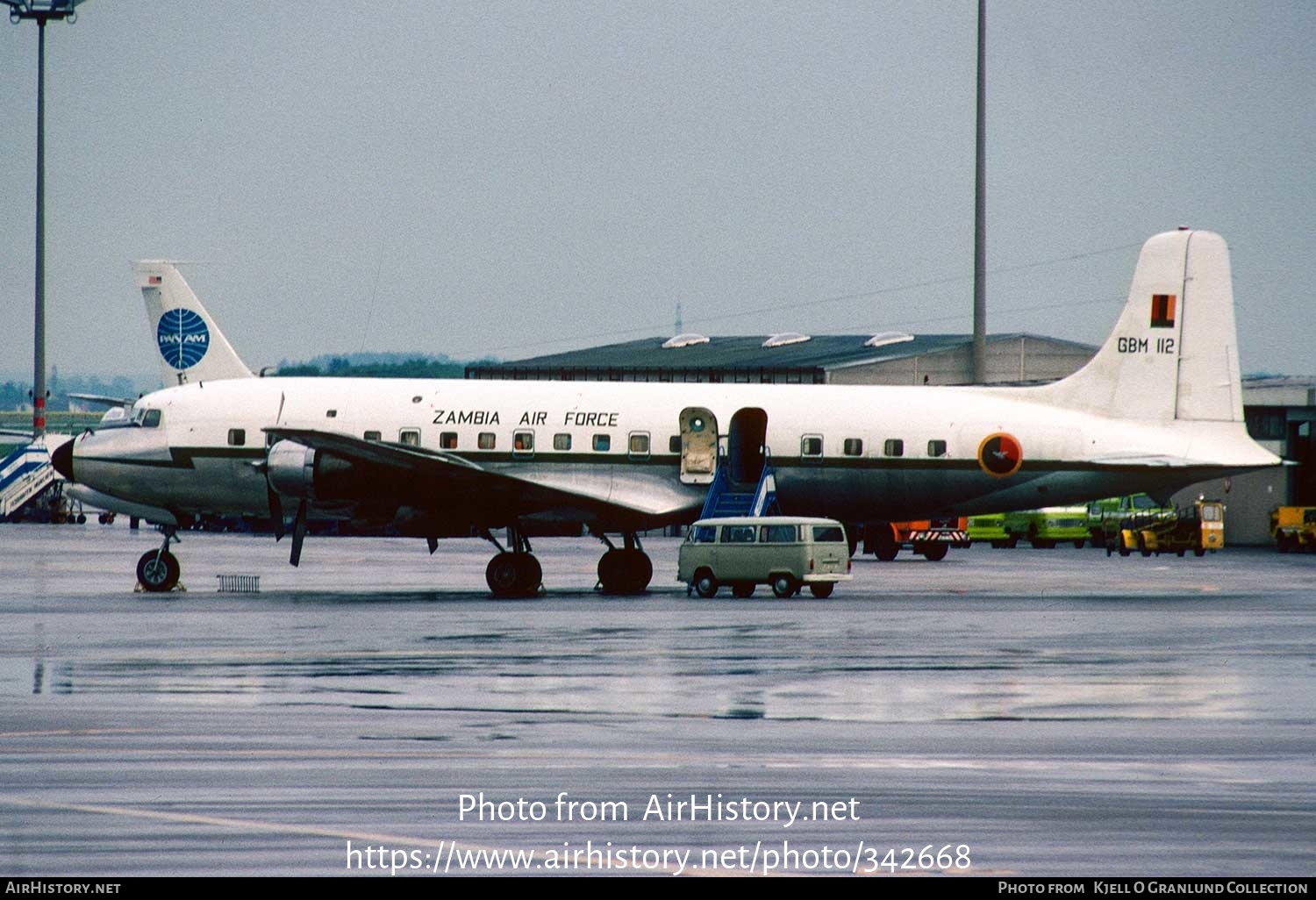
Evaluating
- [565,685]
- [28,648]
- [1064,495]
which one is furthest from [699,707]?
[1064,495]

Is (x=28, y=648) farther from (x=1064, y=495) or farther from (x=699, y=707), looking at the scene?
(x=1064, y=495)

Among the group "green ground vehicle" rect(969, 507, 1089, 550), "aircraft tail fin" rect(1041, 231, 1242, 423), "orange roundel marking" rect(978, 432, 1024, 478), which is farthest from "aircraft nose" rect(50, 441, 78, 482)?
"green ground vehicle" rect(969, 507, 1089, 550)

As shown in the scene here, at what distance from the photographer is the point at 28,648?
26688 millimetres

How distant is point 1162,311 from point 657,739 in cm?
2936

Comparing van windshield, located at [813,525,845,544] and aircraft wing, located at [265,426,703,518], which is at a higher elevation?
aircraft wing, located at [265,426,703,518]

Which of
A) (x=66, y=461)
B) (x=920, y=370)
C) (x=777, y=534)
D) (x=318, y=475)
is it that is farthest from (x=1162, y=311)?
(x=920, y=370)

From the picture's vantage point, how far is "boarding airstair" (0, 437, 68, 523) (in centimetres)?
9750

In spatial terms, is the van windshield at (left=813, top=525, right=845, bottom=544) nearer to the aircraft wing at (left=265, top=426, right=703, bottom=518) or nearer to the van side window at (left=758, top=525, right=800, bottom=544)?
the van side window at (left=758, top=525, right=800, bottom=544)

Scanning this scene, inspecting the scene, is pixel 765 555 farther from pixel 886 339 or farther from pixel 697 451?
Answer: pixel 886 339

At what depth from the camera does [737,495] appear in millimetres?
41625

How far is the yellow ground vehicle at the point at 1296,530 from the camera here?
7069 centimetres

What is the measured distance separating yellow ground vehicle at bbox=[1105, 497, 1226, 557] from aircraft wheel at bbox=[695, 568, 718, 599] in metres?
31.9

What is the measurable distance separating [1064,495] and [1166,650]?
51.4 ft

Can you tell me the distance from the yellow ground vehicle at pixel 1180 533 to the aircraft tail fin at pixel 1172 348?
24.8 meters
